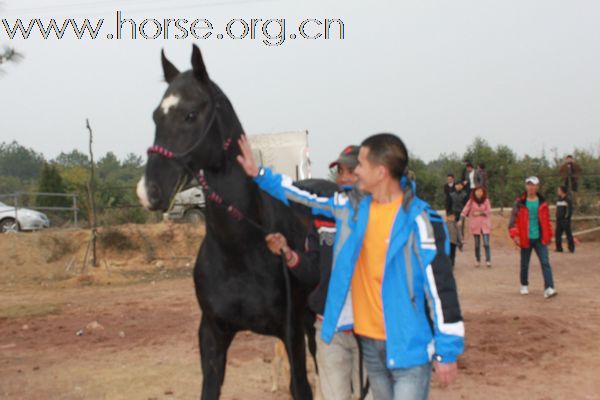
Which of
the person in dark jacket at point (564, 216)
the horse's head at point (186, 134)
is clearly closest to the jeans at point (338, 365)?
the horse's head at point (186, 134)

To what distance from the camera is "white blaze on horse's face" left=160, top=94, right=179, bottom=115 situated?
3135 millimetres

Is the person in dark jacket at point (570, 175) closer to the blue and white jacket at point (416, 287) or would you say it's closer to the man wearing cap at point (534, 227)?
the man wearing cap at point (534, 227)

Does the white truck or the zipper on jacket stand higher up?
the white truck

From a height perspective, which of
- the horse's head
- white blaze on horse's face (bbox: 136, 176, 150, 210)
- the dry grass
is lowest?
the dry grass

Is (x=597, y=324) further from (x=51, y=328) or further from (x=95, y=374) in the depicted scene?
(x=51, y=328)

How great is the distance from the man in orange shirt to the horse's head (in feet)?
2.47

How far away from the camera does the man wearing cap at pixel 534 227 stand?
948 cm

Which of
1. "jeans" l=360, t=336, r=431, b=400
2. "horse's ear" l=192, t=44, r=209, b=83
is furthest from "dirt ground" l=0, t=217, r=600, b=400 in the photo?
"horse's ear" l=192, t=44, r=209, b=83

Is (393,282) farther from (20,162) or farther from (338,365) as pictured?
(20,162)

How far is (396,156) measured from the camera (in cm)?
284

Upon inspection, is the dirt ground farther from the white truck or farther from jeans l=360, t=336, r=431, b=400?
the white truck

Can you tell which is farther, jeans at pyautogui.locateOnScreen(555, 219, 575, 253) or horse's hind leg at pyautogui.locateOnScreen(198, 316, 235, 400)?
jeans at pyautogui.locateOnScreen(555, 219, 575, 253)

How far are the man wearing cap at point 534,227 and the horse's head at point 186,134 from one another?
7.15 metres

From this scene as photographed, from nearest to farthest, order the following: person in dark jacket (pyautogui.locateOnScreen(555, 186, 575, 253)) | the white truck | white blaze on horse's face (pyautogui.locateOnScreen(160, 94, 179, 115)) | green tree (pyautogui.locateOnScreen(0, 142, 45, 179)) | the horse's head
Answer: the horse's head, white blaze on horse's face (pyautogui.locateOnScreen(160, 94, 179, 115)), the white truck, person in dark jacket (pyautogui.locateOnScreen(555, 186, 575, 253)), green tree (pyautogui.locateOnScreen(0, 142, 45, 179))
